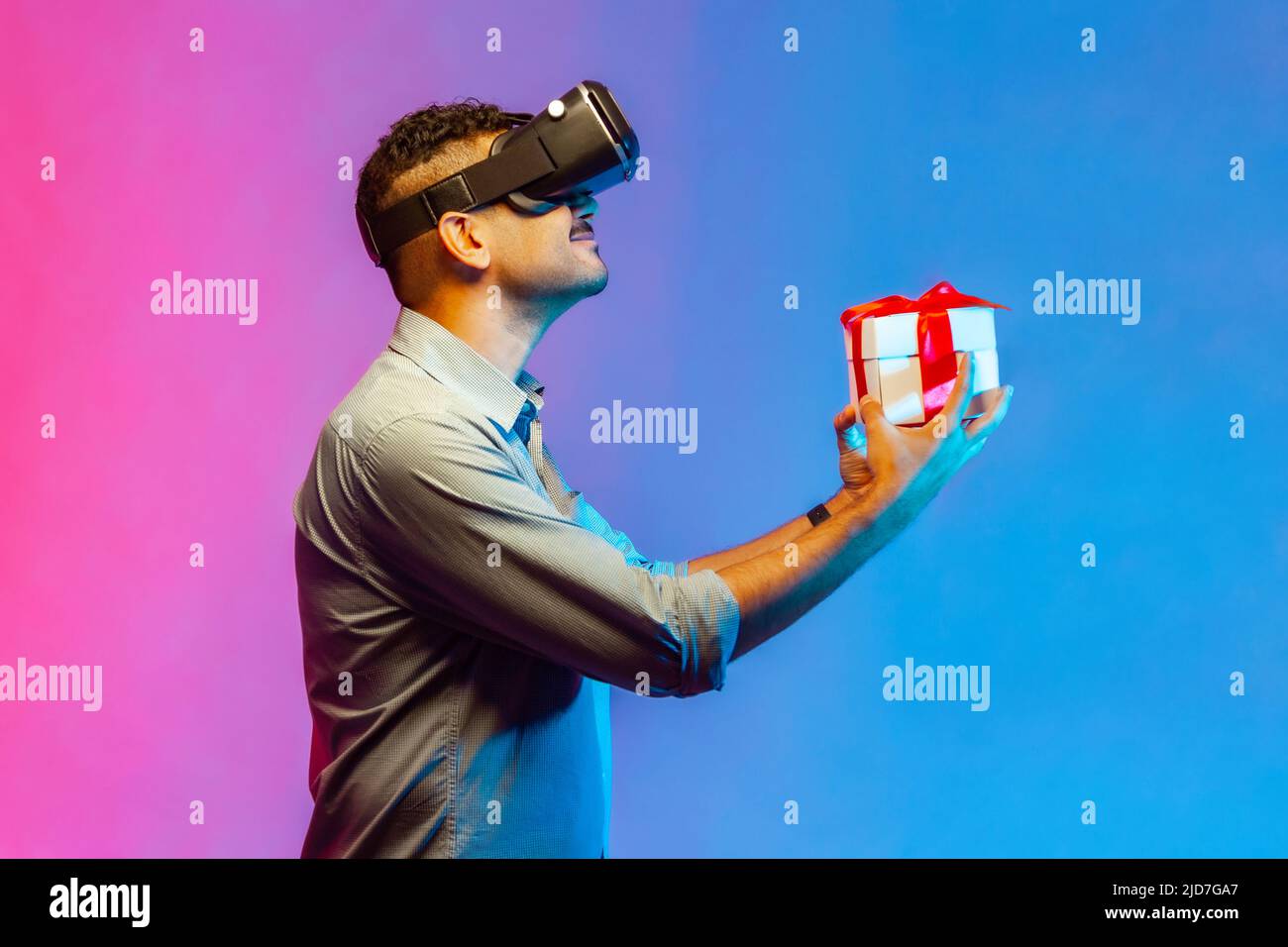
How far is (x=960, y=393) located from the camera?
136cm

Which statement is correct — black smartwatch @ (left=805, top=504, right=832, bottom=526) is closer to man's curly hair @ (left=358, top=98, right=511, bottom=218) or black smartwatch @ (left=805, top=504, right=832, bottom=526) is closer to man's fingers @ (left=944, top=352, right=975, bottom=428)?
man's fingers @ (left=944, top=352, right=975, bottom=428)

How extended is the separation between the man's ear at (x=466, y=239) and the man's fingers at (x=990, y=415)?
23.2 inches

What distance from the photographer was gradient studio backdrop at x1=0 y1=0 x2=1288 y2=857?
261 centimetres

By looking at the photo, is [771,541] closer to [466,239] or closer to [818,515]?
[818,515]

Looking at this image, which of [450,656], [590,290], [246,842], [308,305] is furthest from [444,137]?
[246,842]

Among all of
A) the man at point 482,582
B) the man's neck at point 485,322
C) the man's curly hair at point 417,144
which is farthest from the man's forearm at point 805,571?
the man's curly hair at point 417,144

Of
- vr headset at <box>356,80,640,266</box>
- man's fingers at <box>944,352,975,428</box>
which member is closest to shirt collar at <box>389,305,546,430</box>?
vr headset at <box>356,80,640,266</box>

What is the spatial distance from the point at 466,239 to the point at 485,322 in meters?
0.10

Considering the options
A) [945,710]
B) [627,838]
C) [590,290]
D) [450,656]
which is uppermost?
[590,290]

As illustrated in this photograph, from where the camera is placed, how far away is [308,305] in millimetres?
2613

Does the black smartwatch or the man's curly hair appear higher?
the man's curly hair

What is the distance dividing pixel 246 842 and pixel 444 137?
5.92 ft

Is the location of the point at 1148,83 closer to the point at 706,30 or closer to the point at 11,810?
the point at 706,30

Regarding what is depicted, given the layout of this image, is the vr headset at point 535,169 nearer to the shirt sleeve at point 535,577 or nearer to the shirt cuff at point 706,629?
the shirt sleeve at point 535,577
